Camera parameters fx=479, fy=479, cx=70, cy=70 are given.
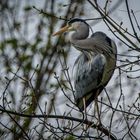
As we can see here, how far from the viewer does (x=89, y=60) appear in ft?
13.8

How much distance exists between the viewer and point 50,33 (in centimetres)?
429

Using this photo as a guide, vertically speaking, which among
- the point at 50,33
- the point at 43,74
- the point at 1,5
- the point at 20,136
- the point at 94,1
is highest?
the point at 1,5

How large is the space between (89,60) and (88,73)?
11 cm

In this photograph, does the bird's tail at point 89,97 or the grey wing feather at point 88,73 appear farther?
the bird's tail at point 89,97

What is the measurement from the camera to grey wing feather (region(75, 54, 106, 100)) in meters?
4.11

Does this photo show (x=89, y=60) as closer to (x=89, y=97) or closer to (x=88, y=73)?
(x=88, y=73)

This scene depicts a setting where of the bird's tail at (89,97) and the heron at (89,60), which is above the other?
the heron at (89,60)

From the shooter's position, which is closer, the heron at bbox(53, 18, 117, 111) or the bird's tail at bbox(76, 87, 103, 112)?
the heron at bbox(53, 18, 117, 111)

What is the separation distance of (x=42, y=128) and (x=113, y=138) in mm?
645

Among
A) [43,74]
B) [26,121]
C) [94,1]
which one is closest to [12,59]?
[43,74]

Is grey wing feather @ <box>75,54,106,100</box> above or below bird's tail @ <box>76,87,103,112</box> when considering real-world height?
above

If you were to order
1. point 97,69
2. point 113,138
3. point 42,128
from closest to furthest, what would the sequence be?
1. point 113,138
2. point 42,128
3. point 97,69

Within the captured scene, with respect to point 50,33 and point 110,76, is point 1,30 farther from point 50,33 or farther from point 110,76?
point 110,76

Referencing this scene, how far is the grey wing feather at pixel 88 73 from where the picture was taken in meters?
4.11
